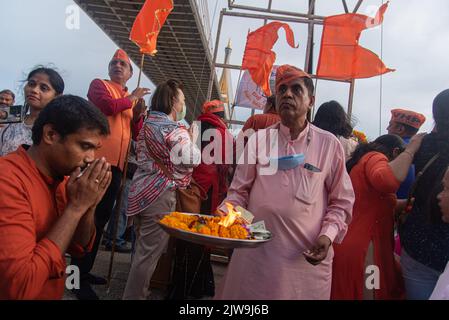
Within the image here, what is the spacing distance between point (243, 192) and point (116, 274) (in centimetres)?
224

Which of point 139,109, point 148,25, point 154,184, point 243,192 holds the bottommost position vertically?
point 154,184

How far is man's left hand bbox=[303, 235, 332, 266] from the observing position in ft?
5.58

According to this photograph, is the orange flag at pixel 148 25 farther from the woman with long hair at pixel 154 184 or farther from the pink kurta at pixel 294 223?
the pink kurta at pixel 294 223

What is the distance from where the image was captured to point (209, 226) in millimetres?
1587

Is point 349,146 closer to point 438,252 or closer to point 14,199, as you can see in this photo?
point 438,252

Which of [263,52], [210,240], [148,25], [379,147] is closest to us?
[210,240]

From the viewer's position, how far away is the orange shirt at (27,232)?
45.4 inches

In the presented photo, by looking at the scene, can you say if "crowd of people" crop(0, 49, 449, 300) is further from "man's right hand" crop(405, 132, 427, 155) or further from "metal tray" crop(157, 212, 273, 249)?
"metal tray" crop(157, 212, 273, 249)

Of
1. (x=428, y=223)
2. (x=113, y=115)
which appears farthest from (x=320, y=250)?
(x=113, y=115)

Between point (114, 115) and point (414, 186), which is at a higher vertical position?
point (114, 115)

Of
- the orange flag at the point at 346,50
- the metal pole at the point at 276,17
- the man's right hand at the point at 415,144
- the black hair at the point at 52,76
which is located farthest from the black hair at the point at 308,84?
the metal pole at the point at 276,17

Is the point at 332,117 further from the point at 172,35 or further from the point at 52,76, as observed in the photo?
the point at 172,35

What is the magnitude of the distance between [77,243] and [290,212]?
42.2 inches

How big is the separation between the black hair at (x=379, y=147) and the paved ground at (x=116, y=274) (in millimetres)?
→ 2183
